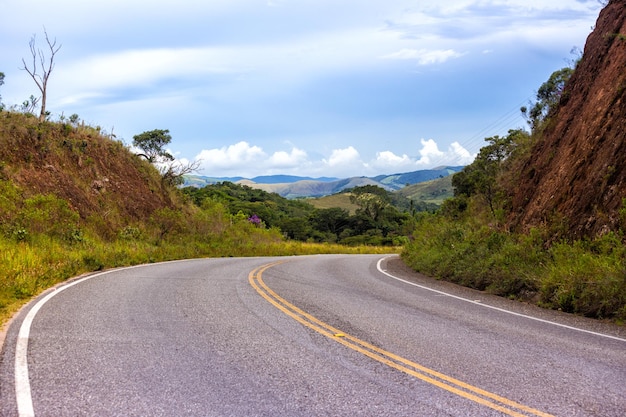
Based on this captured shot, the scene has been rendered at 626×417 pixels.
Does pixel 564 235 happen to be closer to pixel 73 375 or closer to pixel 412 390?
pixel 412 390

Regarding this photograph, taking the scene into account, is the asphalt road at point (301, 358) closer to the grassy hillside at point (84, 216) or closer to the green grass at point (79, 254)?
the green grass at point (79, 254)

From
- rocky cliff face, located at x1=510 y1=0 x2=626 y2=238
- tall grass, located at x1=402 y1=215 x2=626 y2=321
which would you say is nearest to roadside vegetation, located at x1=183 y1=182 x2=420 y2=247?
rocky cliff face, located at x1=510 y1=0 x2=626 y2=238

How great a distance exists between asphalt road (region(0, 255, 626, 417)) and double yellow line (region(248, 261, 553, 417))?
0.02 meters

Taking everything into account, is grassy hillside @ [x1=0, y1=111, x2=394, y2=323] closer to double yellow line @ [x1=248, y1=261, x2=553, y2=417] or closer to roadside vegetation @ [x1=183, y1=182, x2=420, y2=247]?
double yellow line @ [x1=248, y1=261, x2=553, y2=417]

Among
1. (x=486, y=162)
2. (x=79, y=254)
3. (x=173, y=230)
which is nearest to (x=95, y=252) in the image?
(x=79, y=254)

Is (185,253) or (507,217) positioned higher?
(507,217)

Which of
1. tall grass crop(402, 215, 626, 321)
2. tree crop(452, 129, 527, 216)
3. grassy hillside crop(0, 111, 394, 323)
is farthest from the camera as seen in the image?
tree crop(452, 129, 527, 216)

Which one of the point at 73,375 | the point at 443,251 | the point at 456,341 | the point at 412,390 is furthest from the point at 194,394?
the point at 443,251

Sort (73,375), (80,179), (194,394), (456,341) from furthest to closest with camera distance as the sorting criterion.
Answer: (80,179) → (456,341) → (73,375) → (194,394)

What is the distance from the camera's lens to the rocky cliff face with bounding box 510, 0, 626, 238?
1238cm

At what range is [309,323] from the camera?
773 cm

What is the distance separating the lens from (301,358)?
5.80 metres

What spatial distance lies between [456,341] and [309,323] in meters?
2.25

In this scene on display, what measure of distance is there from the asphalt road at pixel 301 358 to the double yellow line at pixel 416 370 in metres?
0.02
